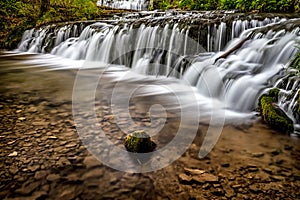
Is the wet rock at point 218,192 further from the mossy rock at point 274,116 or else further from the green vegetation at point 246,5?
the green vegetation at point 246,5

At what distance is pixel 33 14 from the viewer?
11.6 metres

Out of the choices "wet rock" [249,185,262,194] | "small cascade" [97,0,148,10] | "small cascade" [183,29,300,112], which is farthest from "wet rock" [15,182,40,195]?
"small cascade" [97,0,148,10]

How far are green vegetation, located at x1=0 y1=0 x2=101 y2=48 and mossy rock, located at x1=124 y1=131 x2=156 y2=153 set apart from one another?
9.97m

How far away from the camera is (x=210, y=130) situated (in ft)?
9.59

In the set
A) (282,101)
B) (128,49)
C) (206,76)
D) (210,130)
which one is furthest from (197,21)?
(210,130)

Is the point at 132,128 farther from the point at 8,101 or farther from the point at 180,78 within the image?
the point at 180,78

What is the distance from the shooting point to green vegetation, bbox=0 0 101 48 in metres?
10.9

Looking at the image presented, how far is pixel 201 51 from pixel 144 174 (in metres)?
4.76

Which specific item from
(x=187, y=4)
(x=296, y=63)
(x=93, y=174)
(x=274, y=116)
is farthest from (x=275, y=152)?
(x=187, y=4)

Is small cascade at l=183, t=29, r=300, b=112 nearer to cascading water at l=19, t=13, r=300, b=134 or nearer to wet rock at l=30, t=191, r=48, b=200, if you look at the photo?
cascading water at l=19, t=13, r=300, b=134

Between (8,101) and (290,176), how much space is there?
12.7 ft

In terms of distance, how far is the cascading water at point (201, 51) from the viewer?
4070mm

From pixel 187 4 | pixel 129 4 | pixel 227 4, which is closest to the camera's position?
pixel 227 4

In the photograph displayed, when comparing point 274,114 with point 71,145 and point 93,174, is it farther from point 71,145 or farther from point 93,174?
point 71,145
